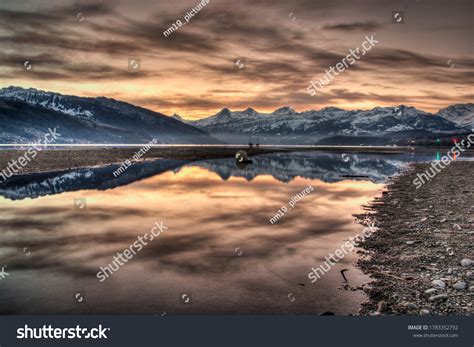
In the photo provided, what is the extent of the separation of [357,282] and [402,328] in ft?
10.9

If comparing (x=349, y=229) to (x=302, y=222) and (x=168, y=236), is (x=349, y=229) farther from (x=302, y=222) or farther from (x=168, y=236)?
Result: (x=168, y=236)

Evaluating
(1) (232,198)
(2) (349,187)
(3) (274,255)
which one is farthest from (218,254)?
(2) (349,187)

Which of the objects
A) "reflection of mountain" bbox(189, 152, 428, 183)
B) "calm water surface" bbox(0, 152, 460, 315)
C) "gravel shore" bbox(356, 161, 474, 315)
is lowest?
"reflection of mountain" bbox(189, 152, 428, 183)

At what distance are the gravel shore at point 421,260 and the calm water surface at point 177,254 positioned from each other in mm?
894

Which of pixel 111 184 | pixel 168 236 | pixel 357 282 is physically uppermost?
pixel 357 282

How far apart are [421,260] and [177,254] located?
32.6 feet

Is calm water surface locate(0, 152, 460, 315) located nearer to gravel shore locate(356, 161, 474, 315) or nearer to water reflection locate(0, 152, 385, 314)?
water reflection locate(0, 152, 385, 314)

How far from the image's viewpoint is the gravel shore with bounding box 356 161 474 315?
11.1m

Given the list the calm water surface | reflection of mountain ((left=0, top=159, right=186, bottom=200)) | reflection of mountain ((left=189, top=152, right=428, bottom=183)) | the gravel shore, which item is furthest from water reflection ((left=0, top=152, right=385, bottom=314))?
reflection of mountain ((left=189, top=152, right=428, bottom=183))

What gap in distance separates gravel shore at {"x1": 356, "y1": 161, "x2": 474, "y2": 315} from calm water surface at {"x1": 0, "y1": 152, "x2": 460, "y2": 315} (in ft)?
2.93

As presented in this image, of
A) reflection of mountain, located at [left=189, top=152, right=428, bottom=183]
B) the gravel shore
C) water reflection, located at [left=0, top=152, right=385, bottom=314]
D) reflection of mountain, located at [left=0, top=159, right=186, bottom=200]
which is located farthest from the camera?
reflection of mountain, located at [left=189, top=152, right=428, bottom=183]

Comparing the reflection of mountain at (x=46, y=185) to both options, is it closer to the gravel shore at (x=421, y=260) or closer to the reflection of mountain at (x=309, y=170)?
the reflection of mountain at (x=309, y=170)

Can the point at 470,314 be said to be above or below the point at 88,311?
above

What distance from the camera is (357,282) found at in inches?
516
